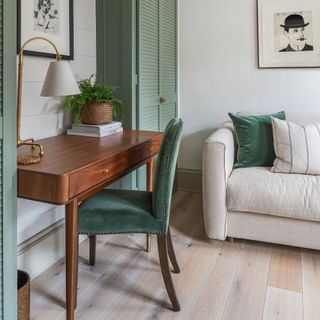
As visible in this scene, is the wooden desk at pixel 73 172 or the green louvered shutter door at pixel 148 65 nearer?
the wooden desk at pixel 73 172

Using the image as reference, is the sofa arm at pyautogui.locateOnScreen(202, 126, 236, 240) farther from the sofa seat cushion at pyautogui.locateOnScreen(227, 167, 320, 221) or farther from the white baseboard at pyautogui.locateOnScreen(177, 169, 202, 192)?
the white baseboard at pyautogui.locateOnScreen(177, 169, 202, 192)

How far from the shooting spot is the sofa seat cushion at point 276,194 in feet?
7.25

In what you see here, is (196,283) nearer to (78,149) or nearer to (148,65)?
(78,149)

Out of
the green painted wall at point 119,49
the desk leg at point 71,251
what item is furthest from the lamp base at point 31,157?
the green painted wall at point 119,49

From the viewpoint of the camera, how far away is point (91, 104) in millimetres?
2145

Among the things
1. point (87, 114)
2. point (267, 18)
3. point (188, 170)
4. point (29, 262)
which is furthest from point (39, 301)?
point (267, 18)

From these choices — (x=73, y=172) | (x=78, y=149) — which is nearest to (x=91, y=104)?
(x=78, y=149)

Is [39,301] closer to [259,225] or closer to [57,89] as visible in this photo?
[57,89]

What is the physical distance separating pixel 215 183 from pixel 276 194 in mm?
385

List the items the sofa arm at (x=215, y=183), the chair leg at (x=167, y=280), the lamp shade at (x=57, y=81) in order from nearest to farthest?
the lamp shade at (x=57, y=81) < the chair leg at (x=167, y=280) < the sofa arm at (x=215, y=183)

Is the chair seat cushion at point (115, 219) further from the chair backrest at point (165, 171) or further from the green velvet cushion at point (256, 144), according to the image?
the green velvet cushion at point (256, 144)

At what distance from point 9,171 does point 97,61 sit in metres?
1.43

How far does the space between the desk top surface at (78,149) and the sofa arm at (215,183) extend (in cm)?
39

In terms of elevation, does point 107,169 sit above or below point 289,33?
below
